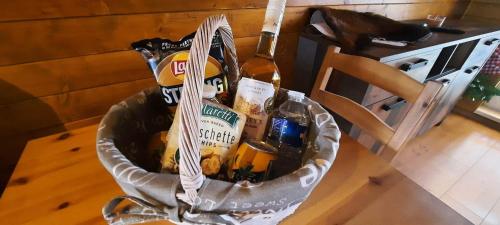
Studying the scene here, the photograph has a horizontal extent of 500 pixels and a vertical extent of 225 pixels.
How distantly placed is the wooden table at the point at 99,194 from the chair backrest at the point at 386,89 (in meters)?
0.09

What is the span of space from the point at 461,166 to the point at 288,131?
5.97 feet

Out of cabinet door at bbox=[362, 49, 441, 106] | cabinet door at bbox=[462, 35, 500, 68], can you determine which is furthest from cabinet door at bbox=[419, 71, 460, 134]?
cabinet door at bbox=[362, 49, 441, 106]

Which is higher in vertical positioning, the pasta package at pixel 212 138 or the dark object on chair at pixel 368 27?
the dark object on chair at pixel 368 27

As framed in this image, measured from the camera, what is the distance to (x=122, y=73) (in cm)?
85

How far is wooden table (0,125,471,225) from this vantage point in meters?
0.45

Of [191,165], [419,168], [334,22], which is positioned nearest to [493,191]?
[419,168]

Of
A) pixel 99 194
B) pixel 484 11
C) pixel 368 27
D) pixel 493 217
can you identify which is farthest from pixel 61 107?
pixel 484 11

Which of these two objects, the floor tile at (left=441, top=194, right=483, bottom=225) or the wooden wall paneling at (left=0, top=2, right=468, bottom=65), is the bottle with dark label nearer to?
the wooden wall paneling at (left=0, top=2, right=468, bottom=65)

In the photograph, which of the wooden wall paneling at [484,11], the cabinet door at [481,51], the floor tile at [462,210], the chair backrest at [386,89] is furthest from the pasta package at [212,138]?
the wooden wall paneling at [484,11]

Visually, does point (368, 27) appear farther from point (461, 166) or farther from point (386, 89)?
point (461, 166)

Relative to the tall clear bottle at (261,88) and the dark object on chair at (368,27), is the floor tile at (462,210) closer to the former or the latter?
the dark object on chair at (368,27)

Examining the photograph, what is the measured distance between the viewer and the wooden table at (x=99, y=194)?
1.48 ft

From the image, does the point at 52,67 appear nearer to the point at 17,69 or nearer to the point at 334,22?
the point at 17,69

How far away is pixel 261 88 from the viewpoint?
0.46m
